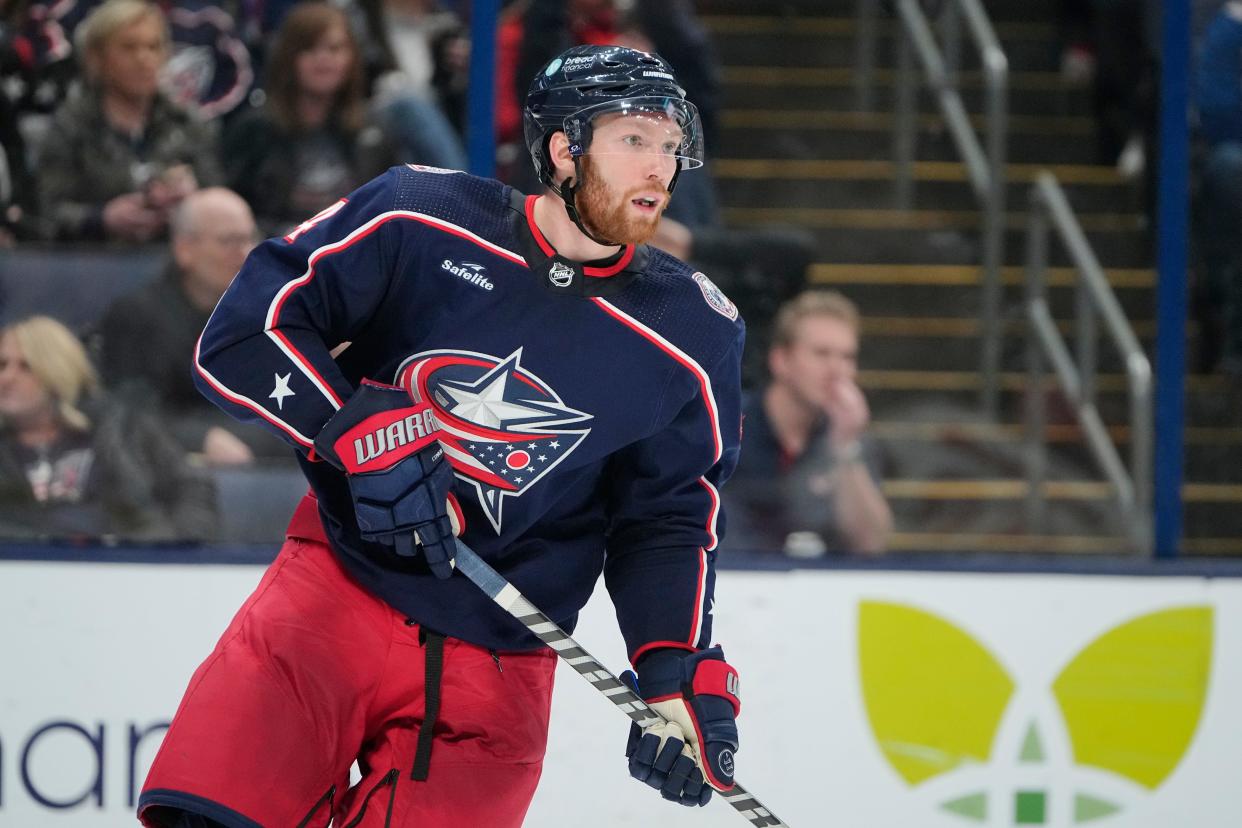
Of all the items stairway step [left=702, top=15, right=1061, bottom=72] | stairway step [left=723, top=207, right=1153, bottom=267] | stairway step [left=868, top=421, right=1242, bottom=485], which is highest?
stairway step [left=702, top=15, right=1061, bottom=72]

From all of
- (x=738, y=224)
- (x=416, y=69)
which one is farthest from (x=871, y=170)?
(x=416, y=69)

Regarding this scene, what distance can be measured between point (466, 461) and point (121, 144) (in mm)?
1657

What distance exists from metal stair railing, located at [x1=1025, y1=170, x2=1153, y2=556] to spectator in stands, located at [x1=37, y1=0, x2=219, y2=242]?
1.68 meters

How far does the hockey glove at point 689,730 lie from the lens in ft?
7.01

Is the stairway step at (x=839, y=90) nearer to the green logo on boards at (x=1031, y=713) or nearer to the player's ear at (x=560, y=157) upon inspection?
the green logo on boards at (x=1031, y=713)

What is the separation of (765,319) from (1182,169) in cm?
90

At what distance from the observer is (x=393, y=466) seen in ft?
6.43

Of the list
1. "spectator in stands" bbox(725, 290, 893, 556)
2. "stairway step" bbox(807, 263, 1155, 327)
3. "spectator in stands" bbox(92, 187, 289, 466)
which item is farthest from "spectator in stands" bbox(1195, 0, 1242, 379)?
"spectator in stands" bbox(92, 187, 289, 466)

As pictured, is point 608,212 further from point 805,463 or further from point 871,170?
point 871,170

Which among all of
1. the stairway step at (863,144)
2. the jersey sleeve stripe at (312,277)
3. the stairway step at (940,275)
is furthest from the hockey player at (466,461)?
the stairway step at (863,144)

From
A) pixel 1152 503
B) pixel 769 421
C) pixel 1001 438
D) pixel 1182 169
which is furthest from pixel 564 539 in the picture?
pixel 1182 169

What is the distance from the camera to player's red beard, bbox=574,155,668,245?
2.03m

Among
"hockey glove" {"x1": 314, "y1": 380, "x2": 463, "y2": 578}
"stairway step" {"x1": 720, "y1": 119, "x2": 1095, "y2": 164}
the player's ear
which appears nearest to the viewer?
"hockey glove" {"x1": 314, "y1": 380, "x2": 463, "y2": 578}

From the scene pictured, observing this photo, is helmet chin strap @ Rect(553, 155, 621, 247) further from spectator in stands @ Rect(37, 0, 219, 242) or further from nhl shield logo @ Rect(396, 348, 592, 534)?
spectator in stands @ Rect(37, 0, 219, 242)
